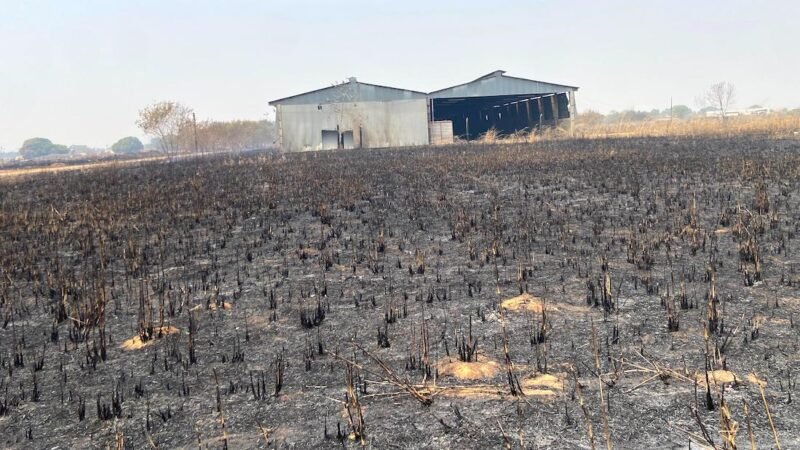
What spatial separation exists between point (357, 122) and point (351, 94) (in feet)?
7.26

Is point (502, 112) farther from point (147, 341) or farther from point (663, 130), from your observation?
point (147, 341)

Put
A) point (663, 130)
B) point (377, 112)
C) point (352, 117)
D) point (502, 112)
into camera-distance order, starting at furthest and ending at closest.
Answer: point (502, 112), point (377, 112), point (352, 117), point (663, 130)

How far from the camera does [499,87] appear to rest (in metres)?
43.7

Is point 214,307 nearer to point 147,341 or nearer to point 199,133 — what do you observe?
point 147,341

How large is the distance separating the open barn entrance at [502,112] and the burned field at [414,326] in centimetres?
3420

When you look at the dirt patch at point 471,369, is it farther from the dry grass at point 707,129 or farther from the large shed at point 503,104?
the large shed at point 503,104

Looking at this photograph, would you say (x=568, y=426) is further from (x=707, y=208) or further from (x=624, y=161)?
(x=624, y=161)

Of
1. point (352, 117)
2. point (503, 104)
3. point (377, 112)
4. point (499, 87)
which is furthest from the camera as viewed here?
point (503, 104)

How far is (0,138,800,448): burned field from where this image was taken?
3961 millimetres

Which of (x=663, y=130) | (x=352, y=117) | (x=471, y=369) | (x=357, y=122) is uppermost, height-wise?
(x=352, y=117)

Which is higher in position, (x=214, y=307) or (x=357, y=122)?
(x=357, y=122)

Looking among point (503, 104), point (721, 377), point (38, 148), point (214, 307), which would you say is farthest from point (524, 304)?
point (38, 148)

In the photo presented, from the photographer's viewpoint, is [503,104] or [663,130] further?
[503,104]

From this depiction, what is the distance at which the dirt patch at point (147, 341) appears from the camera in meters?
5.73
